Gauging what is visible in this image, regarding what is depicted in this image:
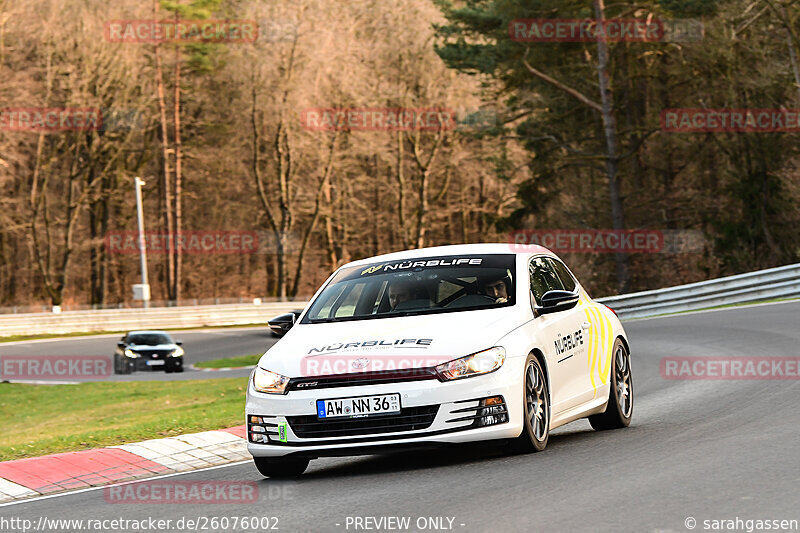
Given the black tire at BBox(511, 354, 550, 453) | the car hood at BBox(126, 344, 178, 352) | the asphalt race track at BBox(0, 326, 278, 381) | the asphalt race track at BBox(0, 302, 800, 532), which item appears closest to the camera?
the asphalt race track at BBox(0, 302, 800, 532)

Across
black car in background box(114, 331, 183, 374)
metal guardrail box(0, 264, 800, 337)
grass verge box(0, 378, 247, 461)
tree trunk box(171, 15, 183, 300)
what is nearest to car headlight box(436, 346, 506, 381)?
grass verge box(0, 378, 247, 461)

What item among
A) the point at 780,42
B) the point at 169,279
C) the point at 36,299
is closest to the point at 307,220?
the point at 169,279

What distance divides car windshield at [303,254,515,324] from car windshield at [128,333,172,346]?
984 inches

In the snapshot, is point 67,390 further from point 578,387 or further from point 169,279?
point 169,279

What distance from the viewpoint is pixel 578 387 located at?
31.6ft

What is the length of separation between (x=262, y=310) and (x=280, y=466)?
47.0 m

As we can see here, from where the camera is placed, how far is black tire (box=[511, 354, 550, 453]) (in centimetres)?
849

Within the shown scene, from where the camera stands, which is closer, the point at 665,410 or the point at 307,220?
the point at 665,410

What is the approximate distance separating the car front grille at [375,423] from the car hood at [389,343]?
32cm

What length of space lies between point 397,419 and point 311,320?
1725 millimetres

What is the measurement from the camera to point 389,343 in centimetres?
832

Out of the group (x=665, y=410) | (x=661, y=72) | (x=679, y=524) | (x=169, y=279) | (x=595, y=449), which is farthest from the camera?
(x=169, y=279)

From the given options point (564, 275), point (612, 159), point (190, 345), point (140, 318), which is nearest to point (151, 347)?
point (190, 345)

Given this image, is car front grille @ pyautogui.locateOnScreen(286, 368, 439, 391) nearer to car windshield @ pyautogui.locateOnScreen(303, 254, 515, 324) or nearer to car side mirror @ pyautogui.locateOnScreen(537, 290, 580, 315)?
car windshield @ pyautogui.locateOnScreen(303, 254, 515, 324)
